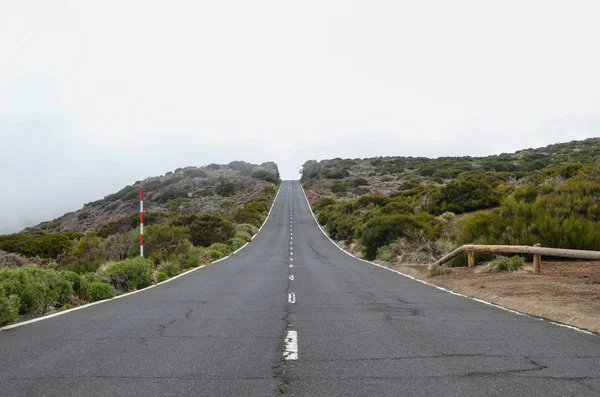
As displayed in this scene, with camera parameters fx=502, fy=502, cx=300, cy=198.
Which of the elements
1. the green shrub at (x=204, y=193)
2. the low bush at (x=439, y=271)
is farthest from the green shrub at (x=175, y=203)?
the low bush at (x=439, y=271)

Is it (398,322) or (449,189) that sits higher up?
(449,189)

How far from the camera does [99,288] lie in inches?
465

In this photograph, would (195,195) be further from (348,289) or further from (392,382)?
(392,382)

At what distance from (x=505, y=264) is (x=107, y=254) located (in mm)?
18402

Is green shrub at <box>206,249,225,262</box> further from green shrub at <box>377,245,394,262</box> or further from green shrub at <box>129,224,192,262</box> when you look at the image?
green shrub at <box>377,245,394,262</box>

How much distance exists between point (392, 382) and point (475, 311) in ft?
16.3

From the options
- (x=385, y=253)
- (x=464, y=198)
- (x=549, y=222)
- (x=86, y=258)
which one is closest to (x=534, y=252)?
(x=549, y=222)

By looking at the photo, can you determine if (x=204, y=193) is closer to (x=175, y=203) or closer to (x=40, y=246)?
(x=175, y=203)

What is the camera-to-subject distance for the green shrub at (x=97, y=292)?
38.2 ft

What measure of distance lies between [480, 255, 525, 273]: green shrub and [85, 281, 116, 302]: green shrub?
1037 cm

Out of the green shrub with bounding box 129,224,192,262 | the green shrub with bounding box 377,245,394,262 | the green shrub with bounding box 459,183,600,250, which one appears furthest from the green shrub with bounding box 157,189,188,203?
the green shrub with bounding box 459,183,600,250

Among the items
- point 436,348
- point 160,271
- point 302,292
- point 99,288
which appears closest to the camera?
point 436,348

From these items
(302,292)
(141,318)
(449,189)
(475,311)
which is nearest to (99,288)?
(141,318)

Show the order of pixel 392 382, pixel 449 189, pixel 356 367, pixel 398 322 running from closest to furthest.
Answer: pixel 392 382 < pixel 356 367 < pixel 398 322 < pixel 449 189
